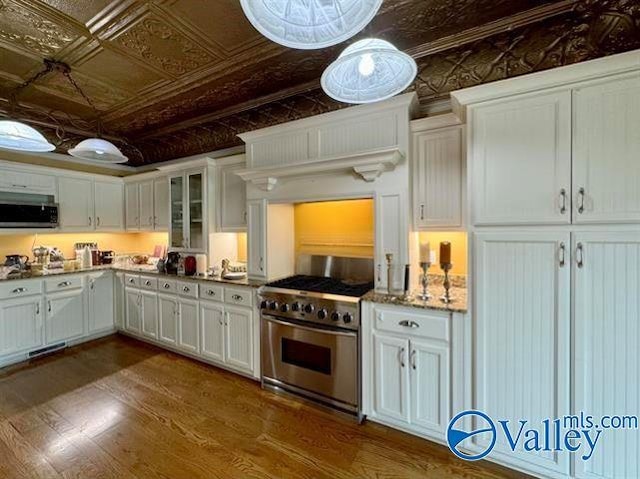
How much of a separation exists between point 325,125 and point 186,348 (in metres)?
2.89

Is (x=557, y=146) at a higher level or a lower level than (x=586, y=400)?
higher

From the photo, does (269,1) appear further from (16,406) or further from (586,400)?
(16,406)

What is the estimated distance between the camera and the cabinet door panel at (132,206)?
4.61 m

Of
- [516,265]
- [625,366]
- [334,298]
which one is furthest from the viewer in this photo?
[334,298]

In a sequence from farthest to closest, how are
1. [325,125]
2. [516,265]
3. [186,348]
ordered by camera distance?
[186,348] < [325,125] < [516,265]

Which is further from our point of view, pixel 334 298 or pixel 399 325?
pixel 334 298

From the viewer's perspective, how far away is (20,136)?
7.00 feet

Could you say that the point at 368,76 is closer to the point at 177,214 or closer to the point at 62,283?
the point at 177,214

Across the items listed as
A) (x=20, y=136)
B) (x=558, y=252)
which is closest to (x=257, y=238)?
(x=20, y=136)

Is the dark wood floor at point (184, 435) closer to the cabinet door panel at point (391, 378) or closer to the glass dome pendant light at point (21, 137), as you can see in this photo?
the cabinet door panel at point (391, 378)

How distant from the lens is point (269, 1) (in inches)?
40.5

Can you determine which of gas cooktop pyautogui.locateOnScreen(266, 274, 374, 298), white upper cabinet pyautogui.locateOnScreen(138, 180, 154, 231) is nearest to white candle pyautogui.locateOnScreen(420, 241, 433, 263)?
gas cooktop pyautogui.locateOnScreen(266, 274, 374, 298)

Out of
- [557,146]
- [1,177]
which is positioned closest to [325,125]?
[557,146]

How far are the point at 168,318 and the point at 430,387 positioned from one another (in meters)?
3.04
